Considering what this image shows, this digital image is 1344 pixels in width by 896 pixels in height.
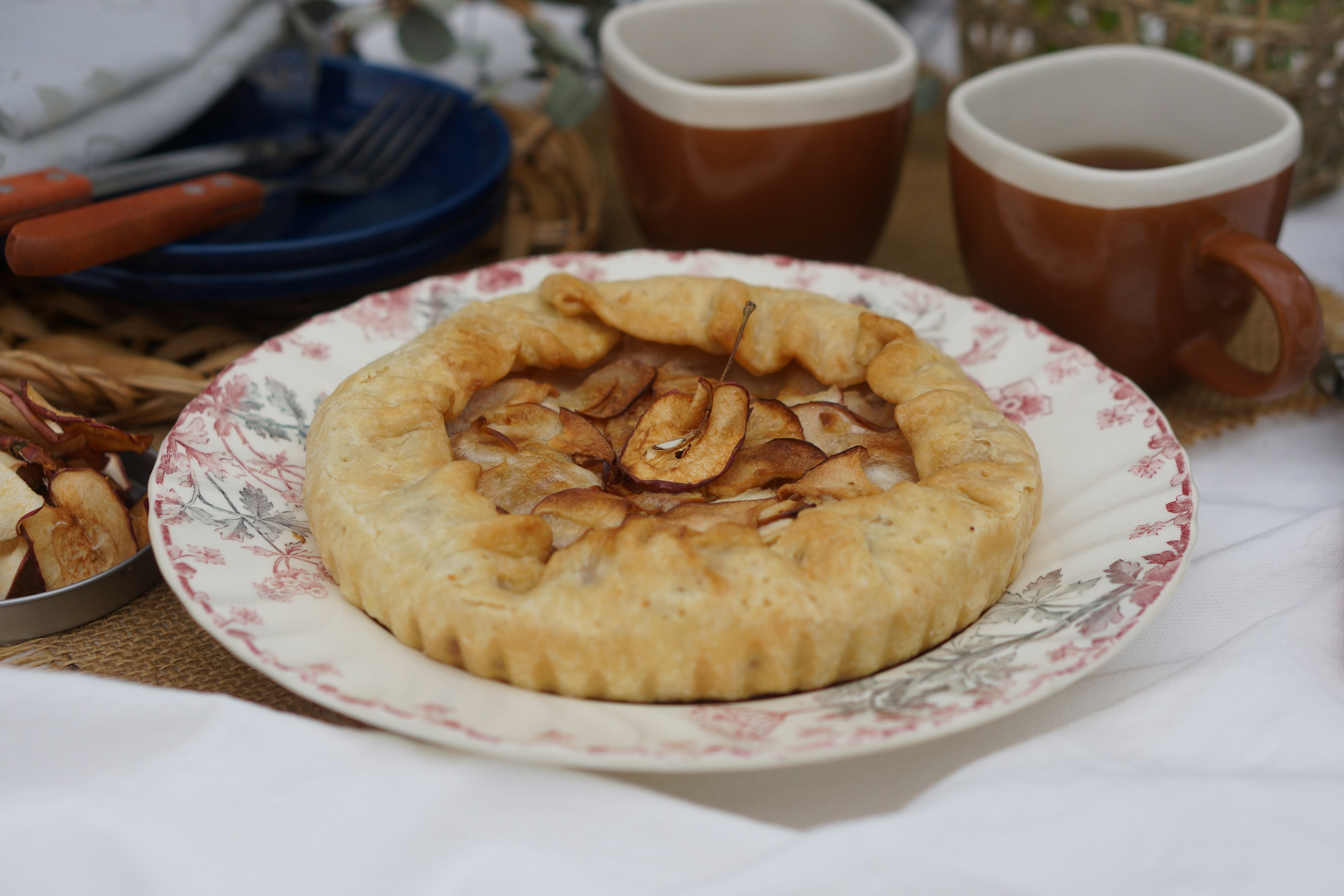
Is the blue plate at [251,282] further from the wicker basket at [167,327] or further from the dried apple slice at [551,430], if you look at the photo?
the dried apple slice at [551,430]

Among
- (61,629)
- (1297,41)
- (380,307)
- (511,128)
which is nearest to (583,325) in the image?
(380,307)

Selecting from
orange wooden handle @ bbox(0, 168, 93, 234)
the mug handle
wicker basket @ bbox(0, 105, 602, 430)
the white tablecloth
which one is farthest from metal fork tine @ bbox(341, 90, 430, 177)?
the mug handle

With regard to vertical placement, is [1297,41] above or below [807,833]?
above

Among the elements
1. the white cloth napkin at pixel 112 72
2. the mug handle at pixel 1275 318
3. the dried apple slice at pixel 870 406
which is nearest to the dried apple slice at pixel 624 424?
the dried apple slice at pixel 870 406

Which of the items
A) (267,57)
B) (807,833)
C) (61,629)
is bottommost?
(61,629)

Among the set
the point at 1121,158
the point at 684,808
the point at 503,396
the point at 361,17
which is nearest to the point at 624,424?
the point at 503,396

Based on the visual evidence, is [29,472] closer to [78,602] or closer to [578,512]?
[78,602]

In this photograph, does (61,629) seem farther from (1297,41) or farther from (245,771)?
(1297,41)

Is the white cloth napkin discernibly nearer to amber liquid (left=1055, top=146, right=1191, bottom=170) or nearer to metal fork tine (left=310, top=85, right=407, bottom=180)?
metal fork tine (left=310, top=85, right=407, bottom=180)
